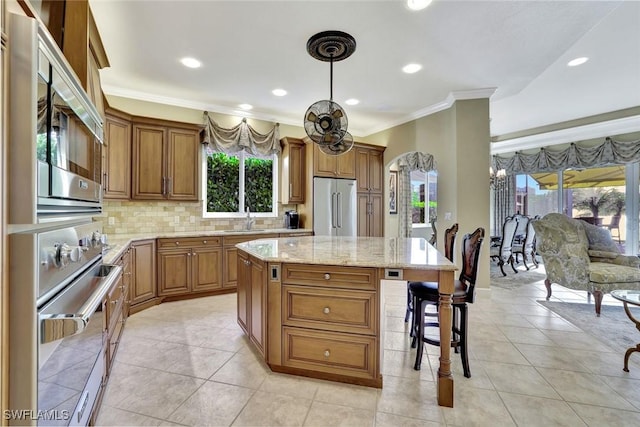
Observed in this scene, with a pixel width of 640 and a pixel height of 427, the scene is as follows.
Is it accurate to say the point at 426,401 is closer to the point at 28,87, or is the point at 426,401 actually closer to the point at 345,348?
the point at 345,348

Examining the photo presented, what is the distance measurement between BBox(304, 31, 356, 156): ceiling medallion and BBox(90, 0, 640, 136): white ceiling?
0.31 feet

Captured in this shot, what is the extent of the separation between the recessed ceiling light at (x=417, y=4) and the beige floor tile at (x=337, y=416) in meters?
2.94

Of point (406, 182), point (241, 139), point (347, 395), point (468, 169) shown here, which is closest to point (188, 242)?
point (241, 139)

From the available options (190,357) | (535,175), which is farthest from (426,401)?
(535,175)

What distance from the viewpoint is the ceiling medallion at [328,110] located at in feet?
9.12

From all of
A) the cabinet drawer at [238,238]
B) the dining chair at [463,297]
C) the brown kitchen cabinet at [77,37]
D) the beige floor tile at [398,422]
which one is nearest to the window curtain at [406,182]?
the cabinet drawer at [238,238]

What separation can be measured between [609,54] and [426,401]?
4309 mm

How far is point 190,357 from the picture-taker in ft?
7.98

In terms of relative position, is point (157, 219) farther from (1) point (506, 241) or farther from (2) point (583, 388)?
(1) point (506, 241)

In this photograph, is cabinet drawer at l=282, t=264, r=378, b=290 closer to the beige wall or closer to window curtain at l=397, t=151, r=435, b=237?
the beige wall

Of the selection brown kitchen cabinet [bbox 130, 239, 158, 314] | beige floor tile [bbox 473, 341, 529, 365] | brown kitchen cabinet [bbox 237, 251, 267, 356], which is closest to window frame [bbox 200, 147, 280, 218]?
brown kitchen cabinet [bbox 130, 239, 158, 314]

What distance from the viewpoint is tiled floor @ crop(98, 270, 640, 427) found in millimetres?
1723

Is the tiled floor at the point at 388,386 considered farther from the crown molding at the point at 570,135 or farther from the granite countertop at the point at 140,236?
the crown molding at the point at 570,135

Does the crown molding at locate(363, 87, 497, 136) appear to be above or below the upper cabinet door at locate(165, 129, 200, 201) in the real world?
above
